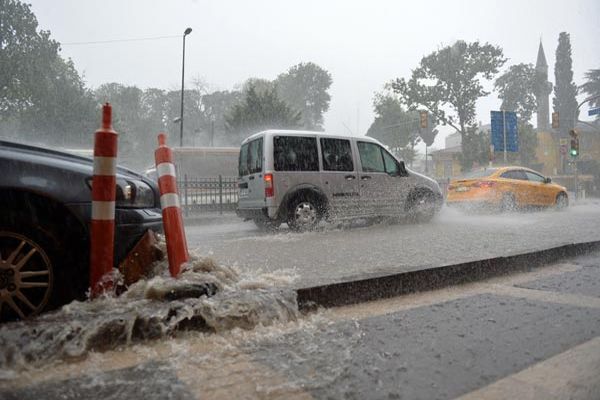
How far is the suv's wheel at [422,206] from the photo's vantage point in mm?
9781

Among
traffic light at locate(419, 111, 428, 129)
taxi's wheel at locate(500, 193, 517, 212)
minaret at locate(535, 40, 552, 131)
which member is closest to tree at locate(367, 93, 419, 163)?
minaret at locate(535, 40, 552, 131)

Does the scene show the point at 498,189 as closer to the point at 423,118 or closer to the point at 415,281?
the point at 415,281

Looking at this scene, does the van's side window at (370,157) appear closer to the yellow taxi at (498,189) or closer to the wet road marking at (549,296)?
the yellow taxi at (498,189)

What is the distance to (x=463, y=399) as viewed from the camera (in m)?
1.86

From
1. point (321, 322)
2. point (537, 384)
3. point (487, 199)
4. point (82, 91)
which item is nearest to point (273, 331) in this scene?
point (321, 322)

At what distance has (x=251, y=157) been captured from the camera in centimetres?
891

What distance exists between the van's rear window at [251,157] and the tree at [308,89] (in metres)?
49.8

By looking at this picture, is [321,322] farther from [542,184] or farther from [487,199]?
[542,184]

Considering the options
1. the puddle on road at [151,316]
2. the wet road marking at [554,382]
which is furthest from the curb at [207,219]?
the wet road marking at [554,382]

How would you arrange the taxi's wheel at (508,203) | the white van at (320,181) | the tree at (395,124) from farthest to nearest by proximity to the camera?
the tree at (395,124)
the taxi's wheel at (508,203)
the white van at (320,181)

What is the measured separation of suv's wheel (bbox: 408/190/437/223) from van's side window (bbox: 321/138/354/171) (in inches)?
66.9

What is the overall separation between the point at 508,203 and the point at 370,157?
5.75 m

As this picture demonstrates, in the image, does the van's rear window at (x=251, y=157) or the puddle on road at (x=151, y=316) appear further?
the van's rear window at (x=251, y=157)

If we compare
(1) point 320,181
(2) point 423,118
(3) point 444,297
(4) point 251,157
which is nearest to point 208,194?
(4) point 251,157
